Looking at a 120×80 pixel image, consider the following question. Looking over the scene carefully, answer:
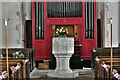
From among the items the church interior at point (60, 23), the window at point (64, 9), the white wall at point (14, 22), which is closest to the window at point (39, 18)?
the church interior at point (60, 23)

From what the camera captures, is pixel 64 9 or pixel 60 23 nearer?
pixel 60 23

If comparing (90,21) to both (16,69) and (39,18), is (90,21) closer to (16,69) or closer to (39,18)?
(39,18)

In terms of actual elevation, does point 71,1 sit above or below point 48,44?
above

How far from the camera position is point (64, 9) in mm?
13875

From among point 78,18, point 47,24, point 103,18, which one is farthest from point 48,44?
point 103,18

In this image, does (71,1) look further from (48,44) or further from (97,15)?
(48,44)

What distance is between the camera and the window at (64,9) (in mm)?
13742

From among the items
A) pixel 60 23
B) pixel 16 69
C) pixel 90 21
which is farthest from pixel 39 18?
pixel 16 69

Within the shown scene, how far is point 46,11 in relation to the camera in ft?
45.0

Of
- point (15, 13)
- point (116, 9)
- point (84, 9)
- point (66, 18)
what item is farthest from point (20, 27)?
point (116, 9)

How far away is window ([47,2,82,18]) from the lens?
13742 mm

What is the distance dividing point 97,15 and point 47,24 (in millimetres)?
2202

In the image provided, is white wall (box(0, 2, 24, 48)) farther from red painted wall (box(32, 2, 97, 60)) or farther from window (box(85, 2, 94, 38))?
window (box(85, 2, 94, 38))

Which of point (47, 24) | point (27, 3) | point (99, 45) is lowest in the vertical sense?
point (99, 45)
